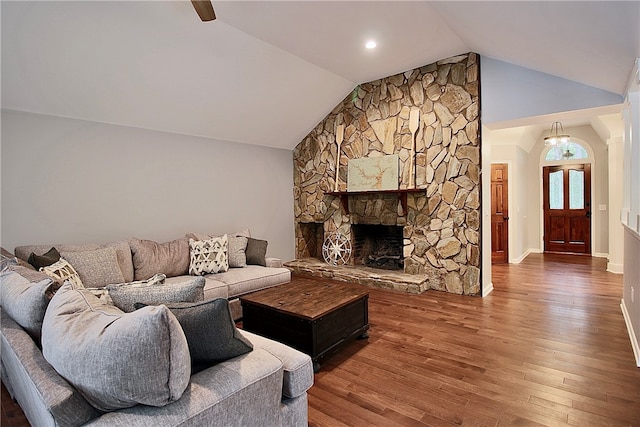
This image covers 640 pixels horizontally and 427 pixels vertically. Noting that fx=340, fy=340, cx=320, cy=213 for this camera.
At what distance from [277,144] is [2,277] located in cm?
456

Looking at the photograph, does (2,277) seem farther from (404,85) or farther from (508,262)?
(508,262)

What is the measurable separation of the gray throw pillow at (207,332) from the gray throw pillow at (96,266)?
2086 mm

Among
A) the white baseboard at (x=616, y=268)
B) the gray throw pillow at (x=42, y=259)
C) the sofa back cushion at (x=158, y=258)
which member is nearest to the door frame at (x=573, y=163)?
the white baseboard at (x=616, y=268)

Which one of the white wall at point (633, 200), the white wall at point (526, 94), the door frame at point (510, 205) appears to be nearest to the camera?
the white wall at point (633, 200)

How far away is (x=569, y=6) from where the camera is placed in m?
2.22

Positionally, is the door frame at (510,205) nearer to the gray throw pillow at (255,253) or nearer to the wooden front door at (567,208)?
the wooden front door at (567,208)

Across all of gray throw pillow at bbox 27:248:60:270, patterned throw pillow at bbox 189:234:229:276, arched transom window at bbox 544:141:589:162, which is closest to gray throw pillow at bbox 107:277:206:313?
gray throw pillow at bbox 27:248:60:270

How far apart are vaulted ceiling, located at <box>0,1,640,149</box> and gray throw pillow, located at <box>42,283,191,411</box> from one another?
2.87m

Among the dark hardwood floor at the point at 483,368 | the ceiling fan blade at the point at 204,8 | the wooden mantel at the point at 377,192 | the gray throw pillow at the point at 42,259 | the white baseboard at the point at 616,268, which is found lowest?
the dark hardwood floor at the point at 483,368

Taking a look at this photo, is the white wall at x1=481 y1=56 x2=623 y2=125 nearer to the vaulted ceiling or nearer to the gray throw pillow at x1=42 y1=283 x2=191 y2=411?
the vaulted ceiling

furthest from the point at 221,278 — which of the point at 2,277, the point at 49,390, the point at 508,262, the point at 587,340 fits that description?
the point at 508,262

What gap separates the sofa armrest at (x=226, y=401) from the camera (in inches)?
46.6

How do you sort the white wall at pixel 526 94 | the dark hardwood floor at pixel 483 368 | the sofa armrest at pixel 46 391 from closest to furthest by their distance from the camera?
the sofa armrest at pixel 46 391 < the dark hardwood floor at pixel 483 368 < the white wall at pixel 526 94

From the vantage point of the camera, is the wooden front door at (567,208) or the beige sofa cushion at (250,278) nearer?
the beige sofa cushion at (250,278)
